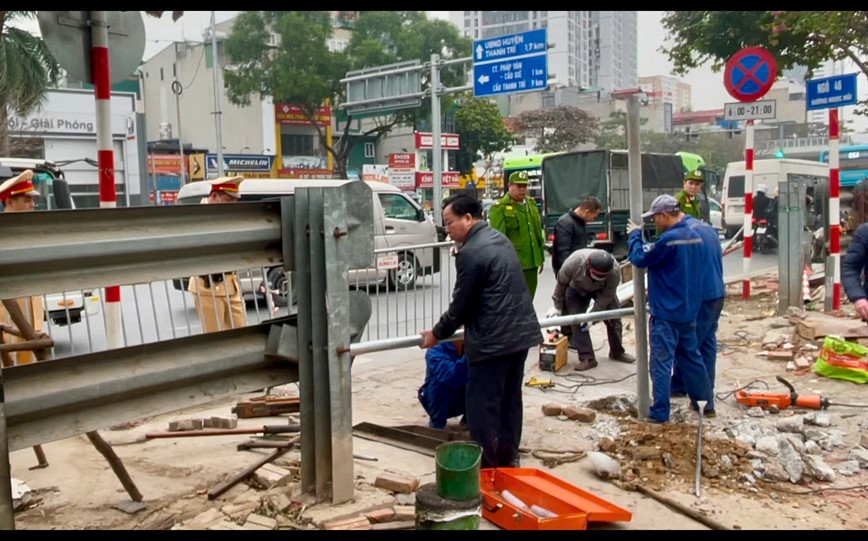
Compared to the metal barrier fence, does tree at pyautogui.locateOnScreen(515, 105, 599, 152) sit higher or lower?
higher

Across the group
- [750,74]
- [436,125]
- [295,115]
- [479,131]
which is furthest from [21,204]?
[479,131]

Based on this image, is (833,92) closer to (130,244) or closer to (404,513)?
(404,513)

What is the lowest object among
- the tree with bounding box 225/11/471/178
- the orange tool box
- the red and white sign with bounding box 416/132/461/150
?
the orange tool box

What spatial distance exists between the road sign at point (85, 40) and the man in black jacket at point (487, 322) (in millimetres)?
2651

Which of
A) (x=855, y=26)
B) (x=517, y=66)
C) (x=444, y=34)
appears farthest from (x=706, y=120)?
(x=855, y=26)

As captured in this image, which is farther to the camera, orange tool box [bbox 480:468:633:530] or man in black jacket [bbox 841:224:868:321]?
man in black jacket [bbox 841:224:868:321]

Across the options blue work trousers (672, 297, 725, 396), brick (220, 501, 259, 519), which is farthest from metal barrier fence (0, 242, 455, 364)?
brick (220, 501, 259, 519)

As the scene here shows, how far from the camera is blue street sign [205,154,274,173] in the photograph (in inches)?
1281

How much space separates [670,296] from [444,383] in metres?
1.82

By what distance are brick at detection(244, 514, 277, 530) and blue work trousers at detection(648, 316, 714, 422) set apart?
3110mm

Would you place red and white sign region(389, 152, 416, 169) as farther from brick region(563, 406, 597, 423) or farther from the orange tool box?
the orange tool box

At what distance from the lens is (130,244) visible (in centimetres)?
281

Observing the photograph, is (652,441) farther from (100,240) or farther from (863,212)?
(100,240)

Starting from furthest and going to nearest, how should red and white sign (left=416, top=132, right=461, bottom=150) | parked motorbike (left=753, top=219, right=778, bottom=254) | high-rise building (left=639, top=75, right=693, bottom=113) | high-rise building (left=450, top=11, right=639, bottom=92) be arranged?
high-rise building (left=450, top=11, right=639, bottom=92) → high-rise building (left=639, top=75, right=693, bottom=113) → red and white sign (left=416, top=132, right=461, bottom=150) → parked motorbike (left=753, top=219, right=778, bottom=254)
